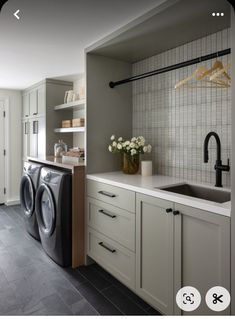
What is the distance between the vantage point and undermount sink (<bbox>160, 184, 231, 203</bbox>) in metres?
1.74

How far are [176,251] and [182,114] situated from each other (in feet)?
3.96

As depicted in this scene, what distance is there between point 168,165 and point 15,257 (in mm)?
1909

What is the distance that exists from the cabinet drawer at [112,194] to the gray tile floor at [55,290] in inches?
28.5

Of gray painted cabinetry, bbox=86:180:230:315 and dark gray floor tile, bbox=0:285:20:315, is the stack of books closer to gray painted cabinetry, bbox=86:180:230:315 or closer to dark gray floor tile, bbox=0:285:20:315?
gray painted cabinetry, bbox=86:180:230:315

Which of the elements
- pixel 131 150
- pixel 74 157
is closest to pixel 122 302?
pixel 131 150

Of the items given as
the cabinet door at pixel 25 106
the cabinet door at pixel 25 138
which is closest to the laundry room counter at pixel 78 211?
the cabinet door at pixel 25 138

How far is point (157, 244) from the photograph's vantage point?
165 cm

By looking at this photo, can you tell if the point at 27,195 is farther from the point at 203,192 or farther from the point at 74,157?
the point at 203,192

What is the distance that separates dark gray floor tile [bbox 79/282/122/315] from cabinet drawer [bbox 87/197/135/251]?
45cm

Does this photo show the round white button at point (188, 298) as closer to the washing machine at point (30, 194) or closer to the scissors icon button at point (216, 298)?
the scissors icon button at point (216, 298)

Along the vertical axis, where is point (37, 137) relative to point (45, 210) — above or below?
above

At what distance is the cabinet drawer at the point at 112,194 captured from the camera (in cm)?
186

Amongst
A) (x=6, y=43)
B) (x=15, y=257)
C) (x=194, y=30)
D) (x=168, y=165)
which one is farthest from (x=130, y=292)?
(x=6, y=43)

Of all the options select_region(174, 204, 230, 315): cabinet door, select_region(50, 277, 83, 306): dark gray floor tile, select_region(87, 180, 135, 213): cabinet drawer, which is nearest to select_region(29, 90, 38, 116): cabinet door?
select_region(87, 180, 135, 213): cabinet drawer
